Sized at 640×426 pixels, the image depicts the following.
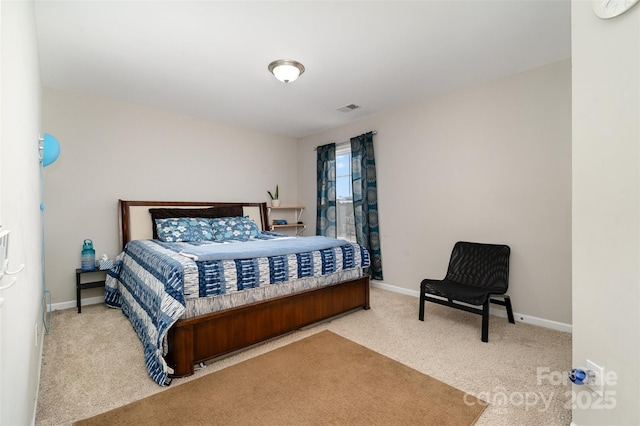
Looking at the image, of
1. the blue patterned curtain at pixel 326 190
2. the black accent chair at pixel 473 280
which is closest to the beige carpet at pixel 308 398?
the black accent chair at pixel 473 280

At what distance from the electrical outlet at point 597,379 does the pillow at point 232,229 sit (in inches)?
137

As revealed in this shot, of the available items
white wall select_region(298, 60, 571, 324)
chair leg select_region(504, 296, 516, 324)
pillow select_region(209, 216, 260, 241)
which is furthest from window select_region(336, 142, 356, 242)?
chair leg select_region(504, 296, 516, 324)

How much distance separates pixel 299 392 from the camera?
1950 mm

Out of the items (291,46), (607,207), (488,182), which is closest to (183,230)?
(291,46)

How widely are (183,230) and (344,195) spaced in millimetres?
2450

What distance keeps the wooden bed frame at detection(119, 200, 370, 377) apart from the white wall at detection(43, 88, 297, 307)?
28cm

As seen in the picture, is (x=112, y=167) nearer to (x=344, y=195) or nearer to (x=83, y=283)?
(x=83, y=283)

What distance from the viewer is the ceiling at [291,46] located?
85.2 inches

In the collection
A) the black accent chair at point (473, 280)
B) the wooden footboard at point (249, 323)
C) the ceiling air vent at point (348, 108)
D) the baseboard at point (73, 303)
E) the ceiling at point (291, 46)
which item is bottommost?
the baseboard at point (73, 303)

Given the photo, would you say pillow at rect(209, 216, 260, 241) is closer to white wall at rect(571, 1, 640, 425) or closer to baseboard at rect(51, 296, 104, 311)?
baseboard at rect(51, 296, 104, 311)

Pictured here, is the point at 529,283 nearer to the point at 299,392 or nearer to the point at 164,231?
the point at 299,392

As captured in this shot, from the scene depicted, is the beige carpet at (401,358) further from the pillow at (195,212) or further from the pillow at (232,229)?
the pillow at (232,229)

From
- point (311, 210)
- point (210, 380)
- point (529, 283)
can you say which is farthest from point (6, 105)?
point (311, 210)

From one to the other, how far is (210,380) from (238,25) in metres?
2.54
